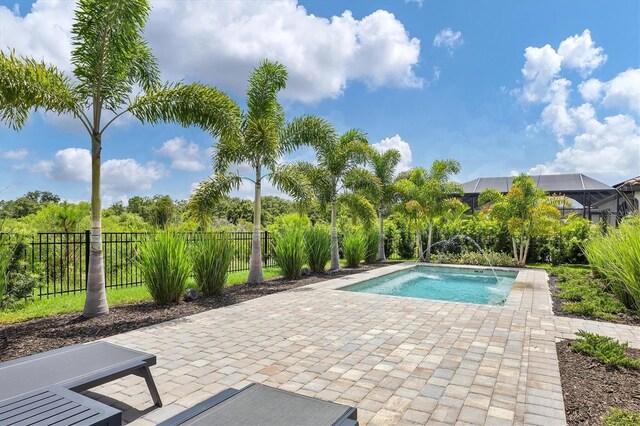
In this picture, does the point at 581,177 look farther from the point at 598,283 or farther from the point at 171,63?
the point at 171,63

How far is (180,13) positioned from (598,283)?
10.9 m

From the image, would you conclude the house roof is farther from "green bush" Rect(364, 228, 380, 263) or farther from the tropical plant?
"green bush" Rect(364, 228, 380, 263)

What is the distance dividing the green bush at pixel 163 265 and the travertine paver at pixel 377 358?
1070 millimetres

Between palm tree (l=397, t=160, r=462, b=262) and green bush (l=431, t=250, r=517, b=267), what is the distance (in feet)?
2.37

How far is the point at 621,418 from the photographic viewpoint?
2.69 metres

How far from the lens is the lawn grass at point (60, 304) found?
20.3 feet

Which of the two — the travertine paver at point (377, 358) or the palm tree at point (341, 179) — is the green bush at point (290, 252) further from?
the travertine paver at point (377, 358)

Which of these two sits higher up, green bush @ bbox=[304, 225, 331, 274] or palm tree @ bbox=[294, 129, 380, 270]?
palm tree @ bbox=[294, 129, 380, 270]

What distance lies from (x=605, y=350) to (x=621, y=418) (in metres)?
1.58

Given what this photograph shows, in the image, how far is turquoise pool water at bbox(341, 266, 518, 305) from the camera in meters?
9.37

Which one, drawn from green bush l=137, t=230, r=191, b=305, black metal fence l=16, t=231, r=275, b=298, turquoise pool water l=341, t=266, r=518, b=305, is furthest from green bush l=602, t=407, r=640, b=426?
black metal fence l=16, t=231, r=275, b=298

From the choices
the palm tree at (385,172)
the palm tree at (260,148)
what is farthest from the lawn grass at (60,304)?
the palm tree at (385,172)

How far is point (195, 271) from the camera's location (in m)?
7.72

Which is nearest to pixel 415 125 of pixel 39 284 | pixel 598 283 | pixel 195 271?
pixel 598 283
